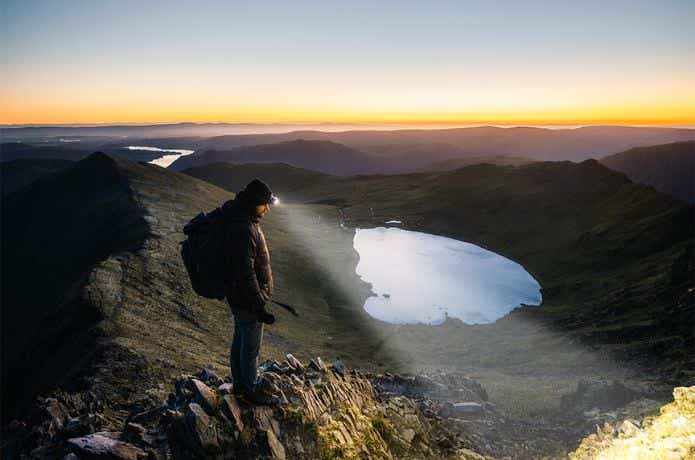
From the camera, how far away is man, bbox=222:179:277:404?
791 centimetres

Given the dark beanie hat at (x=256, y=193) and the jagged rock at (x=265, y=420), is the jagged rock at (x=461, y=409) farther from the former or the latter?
the dark beanie hat at (x=256, y=193)

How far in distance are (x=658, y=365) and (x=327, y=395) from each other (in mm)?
24554

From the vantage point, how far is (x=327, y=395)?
450 inches

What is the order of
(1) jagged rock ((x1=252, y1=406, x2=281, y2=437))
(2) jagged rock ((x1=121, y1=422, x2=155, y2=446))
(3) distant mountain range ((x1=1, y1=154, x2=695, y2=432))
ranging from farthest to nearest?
(3) distant mountain range ((x1=1, y1=154, x2=695, y2=432)) < (1) jagged rock ((x1=252, y1=406, x2=281, y2=437)) < (2) jagged rock ((x1=121, y1=422, x2=155, y2=446))

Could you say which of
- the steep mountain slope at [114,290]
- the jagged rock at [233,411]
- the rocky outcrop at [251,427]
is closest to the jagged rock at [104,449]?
the rocky outcrop at [251,427]

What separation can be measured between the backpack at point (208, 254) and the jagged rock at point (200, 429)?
226 centimetres

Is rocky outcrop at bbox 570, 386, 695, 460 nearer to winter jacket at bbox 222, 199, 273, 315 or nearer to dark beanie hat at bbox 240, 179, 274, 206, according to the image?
winter jacket at bbox 222, 199, 273, 315

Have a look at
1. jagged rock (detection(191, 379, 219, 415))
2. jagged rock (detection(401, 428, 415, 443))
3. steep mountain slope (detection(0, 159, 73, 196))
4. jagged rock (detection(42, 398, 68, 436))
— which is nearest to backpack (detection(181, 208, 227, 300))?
jagged rock (detection(191, 379, 219, 415))

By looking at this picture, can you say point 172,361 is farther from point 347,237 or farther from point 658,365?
point 347,237

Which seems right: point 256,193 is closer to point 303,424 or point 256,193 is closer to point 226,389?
point 226,389

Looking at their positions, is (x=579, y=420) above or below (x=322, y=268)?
above

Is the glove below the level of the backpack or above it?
below

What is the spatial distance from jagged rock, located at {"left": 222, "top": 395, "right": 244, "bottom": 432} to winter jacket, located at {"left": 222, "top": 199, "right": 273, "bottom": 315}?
2.07 meters

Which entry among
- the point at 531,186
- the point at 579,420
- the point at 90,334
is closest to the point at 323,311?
the point at 90,334
